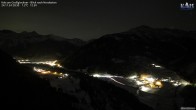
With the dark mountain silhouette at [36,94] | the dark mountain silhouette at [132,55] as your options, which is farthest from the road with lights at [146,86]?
the dark mountain silhouette at [132,55]

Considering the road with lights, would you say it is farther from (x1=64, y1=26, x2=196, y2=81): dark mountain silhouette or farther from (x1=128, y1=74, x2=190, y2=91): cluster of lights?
(x1=64, y1=26, x2=196, y2=81): dark mountain silhouette

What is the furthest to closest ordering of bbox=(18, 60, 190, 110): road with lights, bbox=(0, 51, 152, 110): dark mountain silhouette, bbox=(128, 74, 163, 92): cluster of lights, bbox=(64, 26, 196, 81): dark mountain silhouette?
bbox=(64, 26, 196, 81): dark mountain silhouette
bbox=(128, 74, 163, 92): cluster of lights
bbox=(18, 60, 190, 110): road with lights
bbox=(0, 51, 152, 110): dark mountain silhouette

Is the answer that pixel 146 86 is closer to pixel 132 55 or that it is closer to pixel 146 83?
pixel 146 83

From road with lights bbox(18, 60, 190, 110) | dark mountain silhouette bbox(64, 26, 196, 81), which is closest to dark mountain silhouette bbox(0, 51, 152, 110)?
road with lights bbox(18, 60, 190, 110)

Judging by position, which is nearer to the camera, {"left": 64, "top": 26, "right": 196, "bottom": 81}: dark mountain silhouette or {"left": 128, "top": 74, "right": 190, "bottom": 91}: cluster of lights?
{"left": 128, "top": 74, "right": 190, "bottom": 91}: cluster of lights

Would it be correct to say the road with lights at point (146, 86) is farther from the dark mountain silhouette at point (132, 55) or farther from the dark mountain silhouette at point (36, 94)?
the dark mountain silhouette at point (132, 55)

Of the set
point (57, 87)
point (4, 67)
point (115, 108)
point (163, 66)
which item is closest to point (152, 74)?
point (163, 66)
